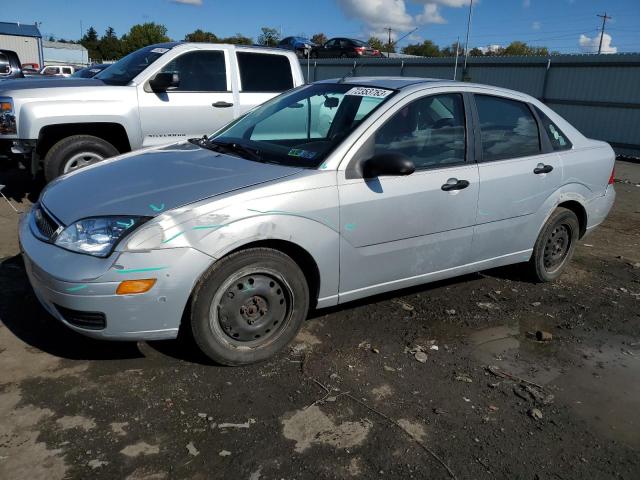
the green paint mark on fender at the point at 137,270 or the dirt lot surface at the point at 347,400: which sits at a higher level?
the green paint mark on fender at the point at 137,270

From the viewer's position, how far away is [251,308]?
11.1ft

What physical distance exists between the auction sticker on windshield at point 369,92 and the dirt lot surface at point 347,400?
5.35 feet

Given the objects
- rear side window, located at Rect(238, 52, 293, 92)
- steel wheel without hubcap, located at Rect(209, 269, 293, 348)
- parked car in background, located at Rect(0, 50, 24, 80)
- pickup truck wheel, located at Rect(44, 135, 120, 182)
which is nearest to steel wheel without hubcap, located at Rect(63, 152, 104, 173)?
pickup truck wheel, located at Rect(44, 135, 120, 182)

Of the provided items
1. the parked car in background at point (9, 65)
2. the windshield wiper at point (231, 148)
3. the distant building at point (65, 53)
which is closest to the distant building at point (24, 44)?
the distant building at point (65, 53)

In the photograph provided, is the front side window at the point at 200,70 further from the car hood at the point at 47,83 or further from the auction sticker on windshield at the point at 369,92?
the auction sticker on windshield at the point at 369,92

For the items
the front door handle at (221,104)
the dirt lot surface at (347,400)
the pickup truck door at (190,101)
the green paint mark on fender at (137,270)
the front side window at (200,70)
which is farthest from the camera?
the front door handle at (221,104)

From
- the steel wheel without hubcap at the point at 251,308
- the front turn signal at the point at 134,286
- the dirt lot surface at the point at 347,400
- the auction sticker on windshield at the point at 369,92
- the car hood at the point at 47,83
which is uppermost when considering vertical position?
the auction sticker on windshield at the point at 369,92

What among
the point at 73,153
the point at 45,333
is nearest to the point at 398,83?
the point at 45,333

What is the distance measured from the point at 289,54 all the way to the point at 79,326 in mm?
5842

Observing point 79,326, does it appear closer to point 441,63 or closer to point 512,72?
point 512,72

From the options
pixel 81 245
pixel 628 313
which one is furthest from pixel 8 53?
pixel 628 313

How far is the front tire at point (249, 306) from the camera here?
10.4 ft

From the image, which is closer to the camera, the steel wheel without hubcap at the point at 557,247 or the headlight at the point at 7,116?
Result: the steel wheel without hubcap at the point at 557,247

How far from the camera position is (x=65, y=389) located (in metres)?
3.09
